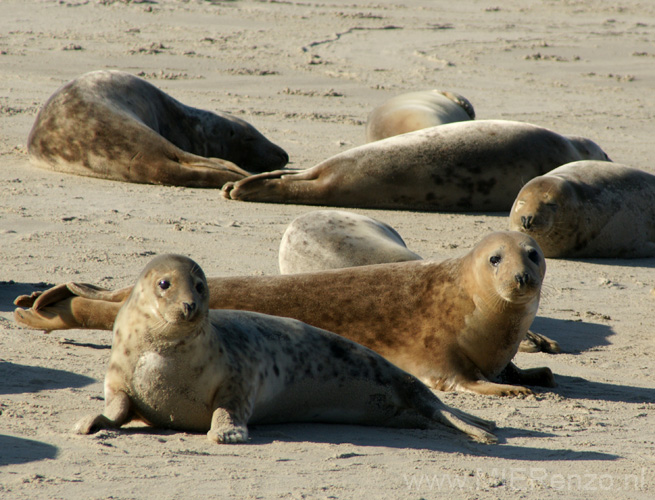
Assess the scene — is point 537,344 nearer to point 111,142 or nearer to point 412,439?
point 412,439

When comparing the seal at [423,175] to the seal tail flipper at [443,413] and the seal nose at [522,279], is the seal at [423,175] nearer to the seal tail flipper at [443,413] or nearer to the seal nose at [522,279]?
the seal nose at [522,279]

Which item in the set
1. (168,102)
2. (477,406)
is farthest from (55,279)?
(168,102)

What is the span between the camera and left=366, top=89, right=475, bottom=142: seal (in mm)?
8500

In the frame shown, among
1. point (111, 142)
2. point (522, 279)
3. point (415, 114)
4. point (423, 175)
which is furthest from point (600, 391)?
point (415, 114)

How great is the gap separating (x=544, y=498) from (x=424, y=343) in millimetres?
1424

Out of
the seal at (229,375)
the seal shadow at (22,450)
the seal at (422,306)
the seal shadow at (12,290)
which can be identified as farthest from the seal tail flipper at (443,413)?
the seal shadow at (12,290)

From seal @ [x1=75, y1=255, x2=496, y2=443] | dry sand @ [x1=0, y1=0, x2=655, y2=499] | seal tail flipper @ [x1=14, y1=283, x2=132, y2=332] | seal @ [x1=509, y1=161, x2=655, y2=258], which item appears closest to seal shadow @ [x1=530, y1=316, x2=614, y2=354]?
dry sand @ [x1=0, y1=0, x2=655, y2=499]

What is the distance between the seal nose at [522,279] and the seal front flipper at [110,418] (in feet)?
5.06

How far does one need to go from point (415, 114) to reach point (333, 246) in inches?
148

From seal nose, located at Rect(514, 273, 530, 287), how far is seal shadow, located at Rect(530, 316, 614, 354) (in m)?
0.84

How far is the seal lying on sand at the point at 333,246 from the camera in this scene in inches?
199

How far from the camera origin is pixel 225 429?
9.75 feet

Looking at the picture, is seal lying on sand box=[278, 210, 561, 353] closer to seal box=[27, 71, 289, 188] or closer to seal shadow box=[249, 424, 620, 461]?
seal shadow box=[249, 424, 620, 461]

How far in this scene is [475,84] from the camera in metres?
11.9
